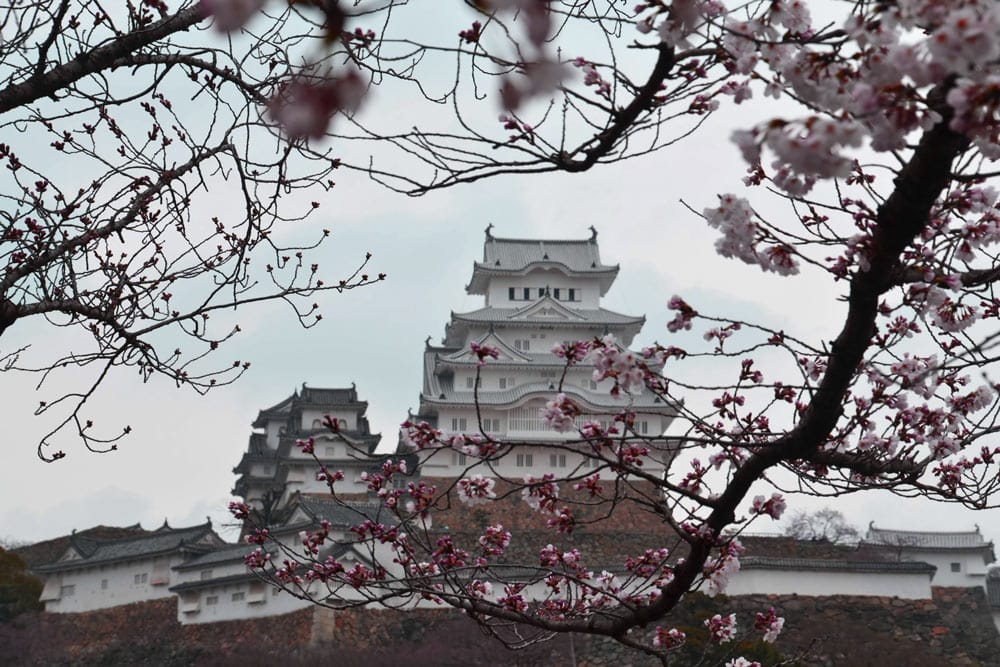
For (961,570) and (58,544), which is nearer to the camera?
(961,570)

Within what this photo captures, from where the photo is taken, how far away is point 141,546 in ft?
97.2

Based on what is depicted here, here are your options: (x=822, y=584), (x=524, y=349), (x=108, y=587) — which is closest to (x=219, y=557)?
(x=108, y=587)

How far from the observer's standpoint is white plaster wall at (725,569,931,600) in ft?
83.8

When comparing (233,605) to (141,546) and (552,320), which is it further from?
(552,320)

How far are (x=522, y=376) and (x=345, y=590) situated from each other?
1121 centimetres

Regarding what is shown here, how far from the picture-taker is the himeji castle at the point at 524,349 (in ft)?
109

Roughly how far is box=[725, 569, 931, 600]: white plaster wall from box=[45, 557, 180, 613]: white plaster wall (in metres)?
14.1

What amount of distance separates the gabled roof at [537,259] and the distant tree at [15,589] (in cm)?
1632

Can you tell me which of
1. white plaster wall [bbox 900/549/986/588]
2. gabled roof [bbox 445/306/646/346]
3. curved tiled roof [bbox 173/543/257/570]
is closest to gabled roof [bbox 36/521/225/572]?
curved tiled roof [bbox 173/543/257/570]

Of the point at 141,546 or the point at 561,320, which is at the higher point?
the point at 561,320

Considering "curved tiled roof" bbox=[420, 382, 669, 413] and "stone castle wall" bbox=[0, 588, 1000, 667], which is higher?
"curved tiled roof" bbox=[420, 382, 669, 413]

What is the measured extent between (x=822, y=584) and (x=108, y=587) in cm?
1765

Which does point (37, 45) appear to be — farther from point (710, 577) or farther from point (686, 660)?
point (686, 660)

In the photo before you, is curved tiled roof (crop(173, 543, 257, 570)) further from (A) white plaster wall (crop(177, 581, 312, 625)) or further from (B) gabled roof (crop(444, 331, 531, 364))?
(B) gabled roof (crop(444, 331, 531, 364))
